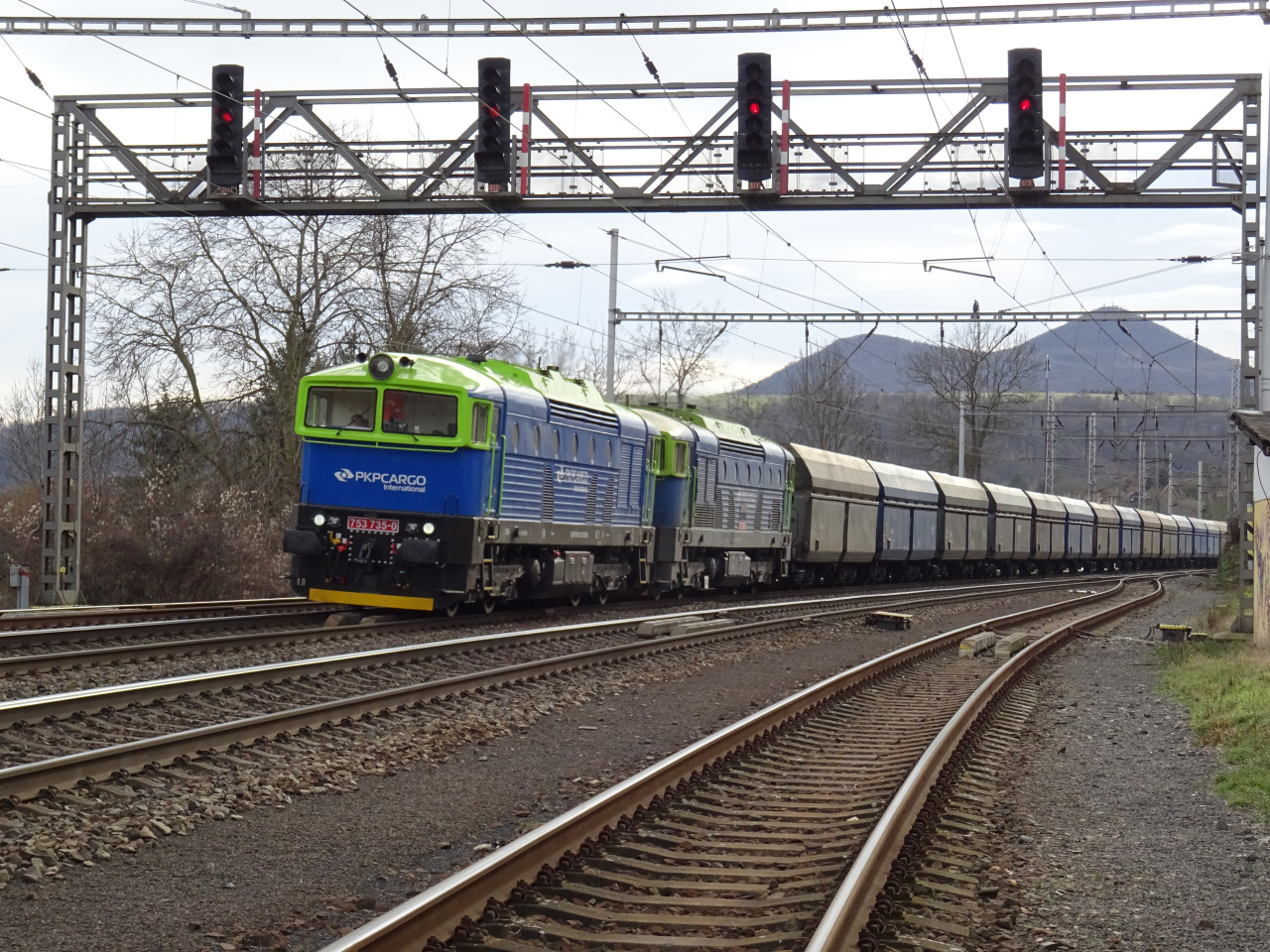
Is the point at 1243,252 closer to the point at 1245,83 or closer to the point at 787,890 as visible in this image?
the point at 1245,83

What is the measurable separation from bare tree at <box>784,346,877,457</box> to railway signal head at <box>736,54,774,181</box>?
48.4 m

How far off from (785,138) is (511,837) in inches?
618

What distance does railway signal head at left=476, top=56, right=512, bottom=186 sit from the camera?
19.7 meters

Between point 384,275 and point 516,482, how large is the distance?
16912 mm

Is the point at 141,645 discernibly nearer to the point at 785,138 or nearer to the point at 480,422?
the point at 480,422

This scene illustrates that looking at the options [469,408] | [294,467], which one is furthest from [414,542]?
[294,467]

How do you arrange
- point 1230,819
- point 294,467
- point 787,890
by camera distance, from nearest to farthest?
1. point 787,890
2. point 1230,819
3. point 294,467

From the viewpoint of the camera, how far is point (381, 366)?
1831 cm

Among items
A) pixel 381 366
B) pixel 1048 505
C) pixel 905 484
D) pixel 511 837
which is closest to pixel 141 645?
pixel 381 366

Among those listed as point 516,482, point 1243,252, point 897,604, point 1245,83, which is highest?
point 1245,83

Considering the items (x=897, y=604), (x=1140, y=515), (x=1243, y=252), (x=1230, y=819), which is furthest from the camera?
(x=1140, y=515)

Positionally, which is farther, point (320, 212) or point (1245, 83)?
point (320, 212)

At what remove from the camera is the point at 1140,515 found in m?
66.8

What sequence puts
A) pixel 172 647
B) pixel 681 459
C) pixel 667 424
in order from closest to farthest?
pixel 172 647 → pixel 681 459 → pixel 667 424
